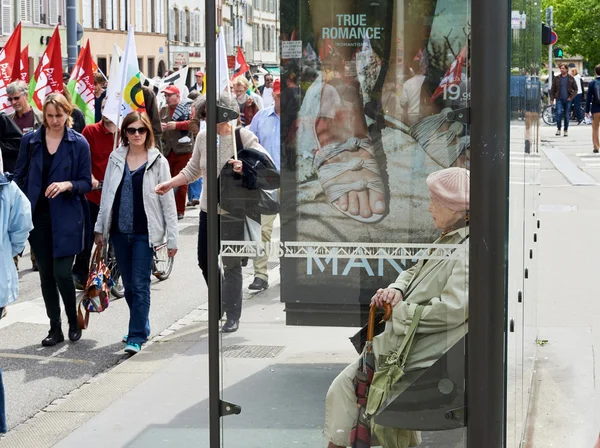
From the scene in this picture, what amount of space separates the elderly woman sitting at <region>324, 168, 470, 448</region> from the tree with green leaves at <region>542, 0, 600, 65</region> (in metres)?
57.6

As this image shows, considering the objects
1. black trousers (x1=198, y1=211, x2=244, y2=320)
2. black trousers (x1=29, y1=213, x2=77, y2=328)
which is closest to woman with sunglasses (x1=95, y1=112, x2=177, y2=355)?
black trousers (x1=29, y1=213, x2=77, y2=328)

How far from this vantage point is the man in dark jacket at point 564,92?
29906 millimetres

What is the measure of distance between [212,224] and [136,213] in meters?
4.15

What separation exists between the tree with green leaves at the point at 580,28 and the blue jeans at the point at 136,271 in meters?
53.9

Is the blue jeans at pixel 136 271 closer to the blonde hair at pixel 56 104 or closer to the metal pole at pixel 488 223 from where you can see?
the blonde hair at pixel 56 104

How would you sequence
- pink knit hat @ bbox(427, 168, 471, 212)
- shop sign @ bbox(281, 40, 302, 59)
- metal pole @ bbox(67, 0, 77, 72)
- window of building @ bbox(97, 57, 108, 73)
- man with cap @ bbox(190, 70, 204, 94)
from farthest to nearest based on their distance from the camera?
window of building @ bbox(97, 57, 108, 73), metal pole @ bbox(67, 0, 77, 72), man with cap @ bbox(190, 70, 204, 94), shop sign @ bbox(281, 40, 302, 59), pink knit hat @ bbox(427, 168, 471, 212)

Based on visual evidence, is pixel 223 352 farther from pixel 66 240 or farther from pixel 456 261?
pixel 66 240

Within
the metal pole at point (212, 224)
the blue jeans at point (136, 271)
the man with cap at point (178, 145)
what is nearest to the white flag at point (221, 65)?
the metal pole at point (212, 224)

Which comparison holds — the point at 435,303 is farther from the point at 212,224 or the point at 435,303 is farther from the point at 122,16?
the point at 122,16

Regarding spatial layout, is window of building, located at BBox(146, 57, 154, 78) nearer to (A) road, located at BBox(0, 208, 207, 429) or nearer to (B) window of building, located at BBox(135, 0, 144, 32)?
(B) window of building, located at BBox(135, 0, 144, 32)

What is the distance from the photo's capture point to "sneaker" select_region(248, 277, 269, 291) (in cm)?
390

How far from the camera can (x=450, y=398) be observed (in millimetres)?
3924

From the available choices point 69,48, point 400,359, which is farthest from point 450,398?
point 69,48

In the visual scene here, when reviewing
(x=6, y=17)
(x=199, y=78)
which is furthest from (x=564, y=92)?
(x=6, y=17)
